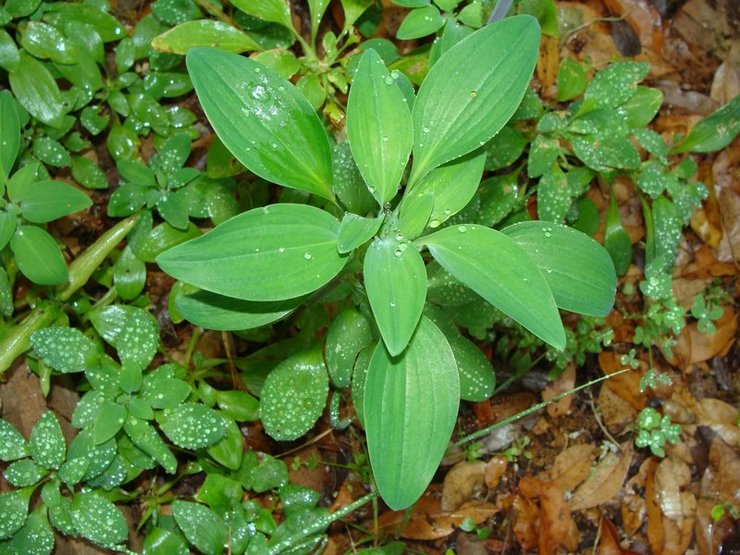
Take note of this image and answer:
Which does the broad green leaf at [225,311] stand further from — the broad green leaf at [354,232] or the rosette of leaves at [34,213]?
the rosette of leaves at [34,213]

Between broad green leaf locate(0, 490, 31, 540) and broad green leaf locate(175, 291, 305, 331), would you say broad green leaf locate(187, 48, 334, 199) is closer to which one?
broad green leaf locate(175, 291, 305, 331)

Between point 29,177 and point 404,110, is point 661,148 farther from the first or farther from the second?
point 29,177

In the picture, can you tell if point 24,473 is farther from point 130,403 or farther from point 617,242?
point 617,242

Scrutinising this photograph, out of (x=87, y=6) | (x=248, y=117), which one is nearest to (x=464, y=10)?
(x=248, y=117)

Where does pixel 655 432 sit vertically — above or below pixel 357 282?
below

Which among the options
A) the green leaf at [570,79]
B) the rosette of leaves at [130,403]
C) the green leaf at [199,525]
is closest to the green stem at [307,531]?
the green leaf at [199,525]

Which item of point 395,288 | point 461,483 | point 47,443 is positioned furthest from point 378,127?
point 461,483
